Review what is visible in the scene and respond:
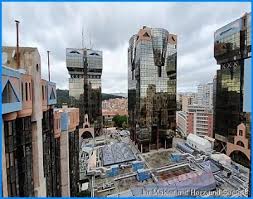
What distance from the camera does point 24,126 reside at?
2330 millimetres

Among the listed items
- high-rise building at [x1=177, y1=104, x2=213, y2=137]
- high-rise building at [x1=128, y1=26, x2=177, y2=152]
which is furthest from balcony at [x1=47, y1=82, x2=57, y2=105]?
high-rise building at [x1=177, y1=104, x2=213, y2=137]

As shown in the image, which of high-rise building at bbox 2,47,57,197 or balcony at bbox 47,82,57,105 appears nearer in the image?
high-rise building at bbox 2,47,57,197

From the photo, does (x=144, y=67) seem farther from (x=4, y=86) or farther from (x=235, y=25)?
(x=4, y=86)

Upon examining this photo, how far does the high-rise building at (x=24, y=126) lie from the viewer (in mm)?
1942

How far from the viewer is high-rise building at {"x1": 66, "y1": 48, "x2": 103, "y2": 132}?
52.8 ft

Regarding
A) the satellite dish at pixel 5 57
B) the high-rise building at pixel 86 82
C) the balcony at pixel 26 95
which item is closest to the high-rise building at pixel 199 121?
the high-rise building at pixel 86 82

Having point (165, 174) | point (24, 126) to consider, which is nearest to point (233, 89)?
point (165, 174)

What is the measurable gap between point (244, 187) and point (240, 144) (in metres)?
3.24

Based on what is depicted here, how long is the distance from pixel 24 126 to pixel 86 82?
14654mm

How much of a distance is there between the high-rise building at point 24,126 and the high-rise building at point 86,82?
12.9 m

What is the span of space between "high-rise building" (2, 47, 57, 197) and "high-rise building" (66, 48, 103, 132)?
508 inches

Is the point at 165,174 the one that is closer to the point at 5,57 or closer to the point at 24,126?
the point at 24,126

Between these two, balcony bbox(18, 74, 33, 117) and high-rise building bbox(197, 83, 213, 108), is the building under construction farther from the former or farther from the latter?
high-rise building bbox(197, 83, 213, 108)

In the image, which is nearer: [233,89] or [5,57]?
[5,57]
